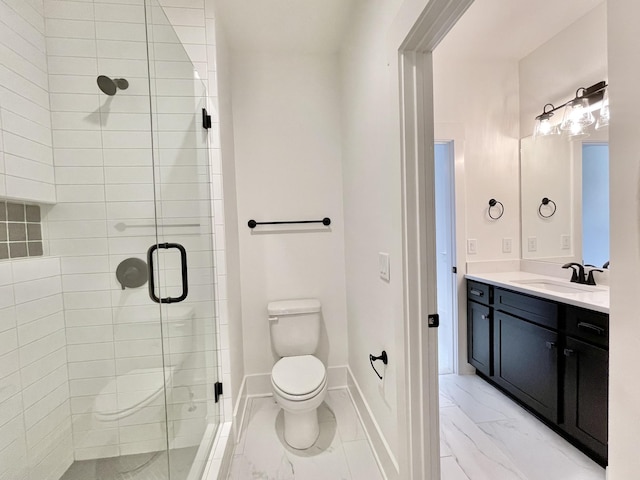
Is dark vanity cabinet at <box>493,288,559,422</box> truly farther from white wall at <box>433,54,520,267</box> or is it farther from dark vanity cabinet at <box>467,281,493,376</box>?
white wall at <box>433,54,520,267</box>

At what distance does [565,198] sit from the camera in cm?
210

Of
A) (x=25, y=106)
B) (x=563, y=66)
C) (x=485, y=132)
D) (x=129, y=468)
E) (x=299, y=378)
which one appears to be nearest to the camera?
(x=25, y=106)

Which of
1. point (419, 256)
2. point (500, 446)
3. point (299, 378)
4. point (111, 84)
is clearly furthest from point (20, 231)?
point (500, 446)

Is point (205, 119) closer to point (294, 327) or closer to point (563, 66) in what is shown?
point (294, 327)

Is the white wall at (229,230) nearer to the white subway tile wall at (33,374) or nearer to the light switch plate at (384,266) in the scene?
the white subway tile wall at (33,374)

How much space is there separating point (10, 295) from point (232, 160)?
1.38 m

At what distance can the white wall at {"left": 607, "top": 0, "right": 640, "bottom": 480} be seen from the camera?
375 mm

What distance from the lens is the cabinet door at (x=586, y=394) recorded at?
1.45 metres

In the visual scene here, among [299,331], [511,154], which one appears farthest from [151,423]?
[511,154]

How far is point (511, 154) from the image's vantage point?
7.92 feet

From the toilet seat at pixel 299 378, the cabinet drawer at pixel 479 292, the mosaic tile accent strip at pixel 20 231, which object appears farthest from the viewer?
the cabinet drawer at pixel 479 292

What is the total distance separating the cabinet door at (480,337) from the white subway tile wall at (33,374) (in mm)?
2615

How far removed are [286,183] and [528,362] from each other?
209cm

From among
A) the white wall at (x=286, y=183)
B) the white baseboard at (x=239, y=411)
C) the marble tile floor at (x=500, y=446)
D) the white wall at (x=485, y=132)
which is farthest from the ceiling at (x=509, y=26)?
the white baseboard at (x=239, y=411)
